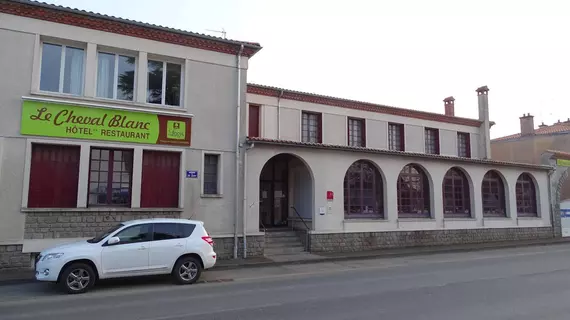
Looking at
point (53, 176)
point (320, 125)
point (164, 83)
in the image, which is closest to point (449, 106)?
point (320, 125)

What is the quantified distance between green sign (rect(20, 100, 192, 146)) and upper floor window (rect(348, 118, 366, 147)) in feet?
35.2

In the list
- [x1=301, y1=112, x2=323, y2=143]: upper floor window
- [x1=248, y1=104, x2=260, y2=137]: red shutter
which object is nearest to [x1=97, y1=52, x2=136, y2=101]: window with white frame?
[x1=248, y1=104, x2=260, y2=137]: red shutter

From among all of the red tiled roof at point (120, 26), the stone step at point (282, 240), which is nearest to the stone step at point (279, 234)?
the stone step at point (282, 240)

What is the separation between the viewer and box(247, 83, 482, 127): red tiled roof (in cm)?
2016

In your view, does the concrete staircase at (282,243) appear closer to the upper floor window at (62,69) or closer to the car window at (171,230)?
the car window at (171,230)

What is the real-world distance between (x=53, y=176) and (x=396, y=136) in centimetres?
1790

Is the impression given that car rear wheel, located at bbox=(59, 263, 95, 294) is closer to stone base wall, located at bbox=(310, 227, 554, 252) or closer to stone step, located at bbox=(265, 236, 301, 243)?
stone step, located at bbox=(265, 236, 301, 243)

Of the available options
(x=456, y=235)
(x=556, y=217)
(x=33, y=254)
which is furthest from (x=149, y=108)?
(x=556, y=217)

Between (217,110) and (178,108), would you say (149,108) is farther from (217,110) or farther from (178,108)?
(217,110)

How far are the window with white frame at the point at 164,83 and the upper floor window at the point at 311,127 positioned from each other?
319 inches

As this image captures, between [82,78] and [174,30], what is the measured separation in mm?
3340

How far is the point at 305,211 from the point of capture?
17.4m

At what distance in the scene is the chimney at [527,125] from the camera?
32.4 meters

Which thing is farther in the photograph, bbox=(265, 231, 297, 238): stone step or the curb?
bbox=(265, 231, 297, 238): stone step
